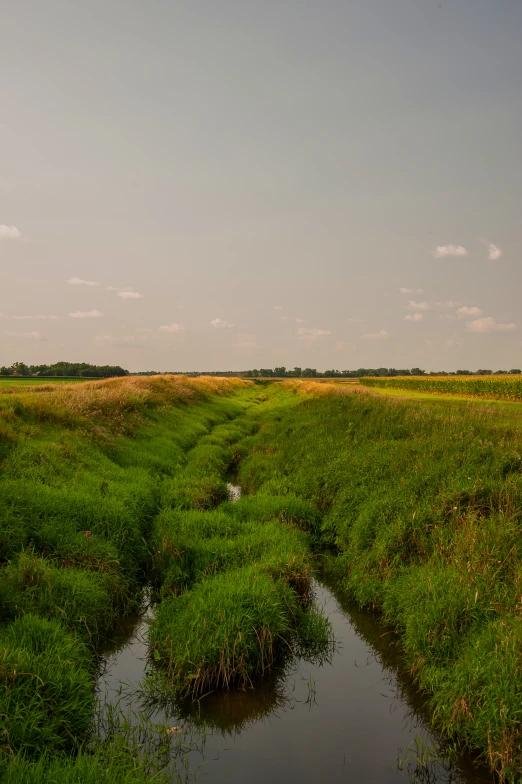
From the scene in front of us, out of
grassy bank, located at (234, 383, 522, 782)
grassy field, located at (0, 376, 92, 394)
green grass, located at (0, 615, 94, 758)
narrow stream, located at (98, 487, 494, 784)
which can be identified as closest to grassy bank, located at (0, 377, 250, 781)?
green grass, located at (0, 615, 94, 758)

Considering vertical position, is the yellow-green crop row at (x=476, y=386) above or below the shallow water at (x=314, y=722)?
above

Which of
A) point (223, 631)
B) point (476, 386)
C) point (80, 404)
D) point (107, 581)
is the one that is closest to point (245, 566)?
point (223, 631)

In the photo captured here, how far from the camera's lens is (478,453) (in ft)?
33.6

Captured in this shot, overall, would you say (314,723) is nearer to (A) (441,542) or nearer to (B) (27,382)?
(A) (441,542)

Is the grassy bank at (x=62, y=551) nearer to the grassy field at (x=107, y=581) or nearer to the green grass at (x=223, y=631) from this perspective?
the grassy field at (x=107, y=581)

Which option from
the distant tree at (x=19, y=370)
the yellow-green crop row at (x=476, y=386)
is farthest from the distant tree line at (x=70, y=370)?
the yellow-green crop row at (x=476, y=386)

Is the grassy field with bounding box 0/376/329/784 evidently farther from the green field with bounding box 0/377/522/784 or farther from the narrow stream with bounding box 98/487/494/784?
the narrow stream with bounding box 98/487/494/784

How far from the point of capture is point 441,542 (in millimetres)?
Result: 7988

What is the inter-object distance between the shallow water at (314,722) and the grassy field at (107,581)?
33cm

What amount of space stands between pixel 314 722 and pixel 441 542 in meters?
3.67

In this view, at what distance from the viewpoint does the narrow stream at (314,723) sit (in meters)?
4.85

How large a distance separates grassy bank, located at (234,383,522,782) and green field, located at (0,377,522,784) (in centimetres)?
3

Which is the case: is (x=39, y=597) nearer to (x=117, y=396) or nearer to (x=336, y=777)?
(x=336, y=777)

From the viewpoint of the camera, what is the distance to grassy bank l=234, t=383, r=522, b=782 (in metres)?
5.23
